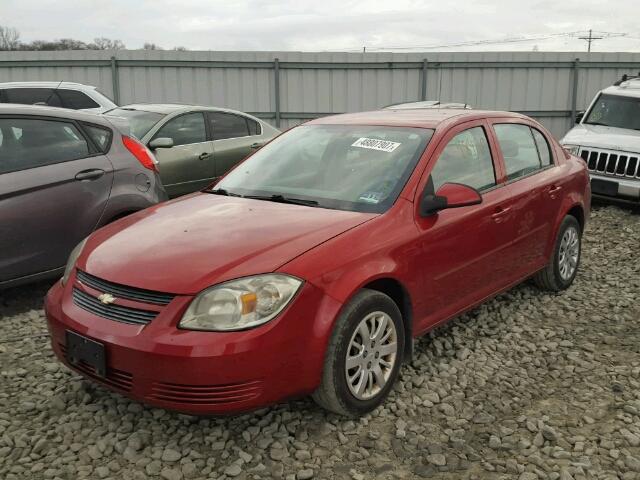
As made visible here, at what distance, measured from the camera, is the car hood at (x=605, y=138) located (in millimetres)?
8578

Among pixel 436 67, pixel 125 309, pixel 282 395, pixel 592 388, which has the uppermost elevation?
pixel 436 67

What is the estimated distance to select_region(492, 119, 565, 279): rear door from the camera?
4375mm

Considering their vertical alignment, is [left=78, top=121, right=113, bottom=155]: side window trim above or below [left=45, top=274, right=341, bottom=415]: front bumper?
above

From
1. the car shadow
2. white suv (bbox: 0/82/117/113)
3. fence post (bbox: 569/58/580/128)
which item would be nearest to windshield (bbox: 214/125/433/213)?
the car shadow

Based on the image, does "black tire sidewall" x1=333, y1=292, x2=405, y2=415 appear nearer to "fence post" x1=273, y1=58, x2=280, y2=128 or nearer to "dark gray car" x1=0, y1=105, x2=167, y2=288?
"dark gray car" x1=0, y1=105, x2=167, y2=288

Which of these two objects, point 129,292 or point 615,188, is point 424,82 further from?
point 129,292

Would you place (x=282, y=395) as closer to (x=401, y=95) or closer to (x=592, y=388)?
(x=592, y=388)

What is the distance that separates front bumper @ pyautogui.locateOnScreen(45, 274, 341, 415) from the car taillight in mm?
2658

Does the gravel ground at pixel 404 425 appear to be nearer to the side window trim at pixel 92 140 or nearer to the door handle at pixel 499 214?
the door handle at pixel 499 214

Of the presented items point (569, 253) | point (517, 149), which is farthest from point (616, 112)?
point (517, 149)

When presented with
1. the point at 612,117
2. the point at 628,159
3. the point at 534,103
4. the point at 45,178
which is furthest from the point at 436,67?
the point at 45,178

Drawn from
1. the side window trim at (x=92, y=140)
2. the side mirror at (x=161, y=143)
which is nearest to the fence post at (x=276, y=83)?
the side mirror at (x=161, y=143)

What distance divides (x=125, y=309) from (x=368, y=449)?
1314 mm

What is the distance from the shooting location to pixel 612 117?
31.8 feet
